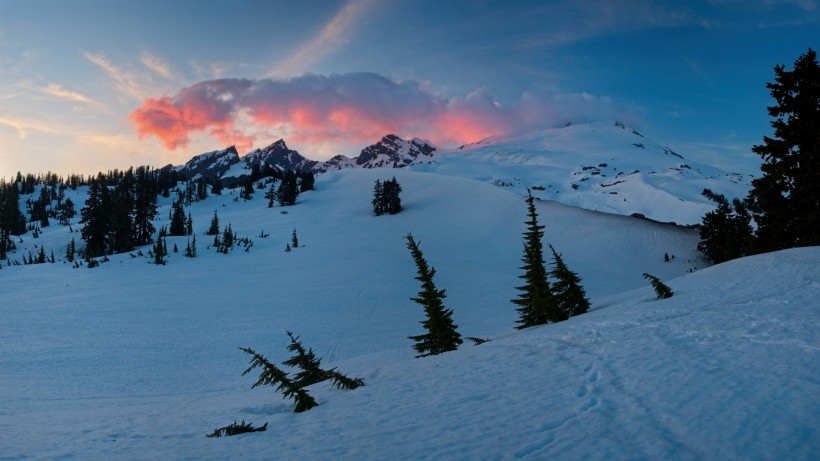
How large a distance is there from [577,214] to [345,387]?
77419 mm

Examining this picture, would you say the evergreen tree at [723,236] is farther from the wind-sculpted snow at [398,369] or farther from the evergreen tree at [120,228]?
the evergreen tree at [120,228]

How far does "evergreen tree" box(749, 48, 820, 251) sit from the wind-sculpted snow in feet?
24.0

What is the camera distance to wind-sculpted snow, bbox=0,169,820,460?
6.00 metres

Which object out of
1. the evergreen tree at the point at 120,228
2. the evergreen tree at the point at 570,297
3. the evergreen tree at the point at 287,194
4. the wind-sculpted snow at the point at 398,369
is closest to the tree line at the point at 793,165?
the wind-sculpted snow at the point at 398,369

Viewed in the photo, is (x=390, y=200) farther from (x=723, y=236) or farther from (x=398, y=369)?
(x=398, y=369)

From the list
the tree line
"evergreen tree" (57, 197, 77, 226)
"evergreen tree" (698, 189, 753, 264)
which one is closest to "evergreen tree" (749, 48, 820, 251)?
the tree line

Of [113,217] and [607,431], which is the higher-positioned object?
[113,217]

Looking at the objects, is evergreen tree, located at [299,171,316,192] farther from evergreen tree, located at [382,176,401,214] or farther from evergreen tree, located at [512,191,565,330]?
evergreen tree, located at [512,191,565,330]

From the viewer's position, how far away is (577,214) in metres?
80.0

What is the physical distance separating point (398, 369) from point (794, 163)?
26.2m

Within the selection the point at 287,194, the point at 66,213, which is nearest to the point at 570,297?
the point at 287,194

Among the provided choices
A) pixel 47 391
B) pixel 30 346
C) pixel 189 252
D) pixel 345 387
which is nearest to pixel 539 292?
pixel 345 387

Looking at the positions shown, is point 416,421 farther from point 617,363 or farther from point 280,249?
point 280,249

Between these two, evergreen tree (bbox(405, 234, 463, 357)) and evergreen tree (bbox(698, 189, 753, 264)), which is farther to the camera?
evergreen tree (bbox(698, 189, 753, 264))
